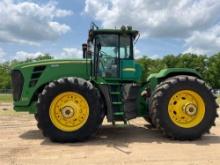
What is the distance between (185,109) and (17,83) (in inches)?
181

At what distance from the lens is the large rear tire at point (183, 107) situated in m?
10.2

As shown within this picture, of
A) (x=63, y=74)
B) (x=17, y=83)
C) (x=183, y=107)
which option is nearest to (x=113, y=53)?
(x=63, y=74)

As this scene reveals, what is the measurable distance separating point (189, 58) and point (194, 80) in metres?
84.2

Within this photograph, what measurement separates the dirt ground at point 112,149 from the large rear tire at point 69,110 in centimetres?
30

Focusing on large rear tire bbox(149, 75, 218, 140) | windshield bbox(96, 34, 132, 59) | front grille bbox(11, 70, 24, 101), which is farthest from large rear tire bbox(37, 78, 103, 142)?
large rear tire bbox(149, 75, 218, 140)

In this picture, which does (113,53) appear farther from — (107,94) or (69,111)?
(69,111)

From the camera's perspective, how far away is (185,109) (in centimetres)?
1030

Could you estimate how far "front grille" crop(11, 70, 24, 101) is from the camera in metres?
10.8

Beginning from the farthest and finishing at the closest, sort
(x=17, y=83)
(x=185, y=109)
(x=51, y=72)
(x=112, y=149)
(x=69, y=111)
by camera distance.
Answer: (x=17, y=83)
(x=51, y=72)
(x=185, y=109)
(x=69, y=111)
(x=112, y=149)

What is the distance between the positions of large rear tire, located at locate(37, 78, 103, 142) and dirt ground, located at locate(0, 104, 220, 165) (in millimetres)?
299

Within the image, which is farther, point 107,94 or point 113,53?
point 113,53

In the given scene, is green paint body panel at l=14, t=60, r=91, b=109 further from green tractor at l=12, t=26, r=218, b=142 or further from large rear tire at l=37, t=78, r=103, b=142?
large rear tire at l=37, t=78, r=103, b=142

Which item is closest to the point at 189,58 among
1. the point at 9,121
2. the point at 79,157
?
the point at 9,121

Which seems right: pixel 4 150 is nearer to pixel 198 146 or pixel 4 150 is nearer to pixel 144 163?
pixel 144 163
